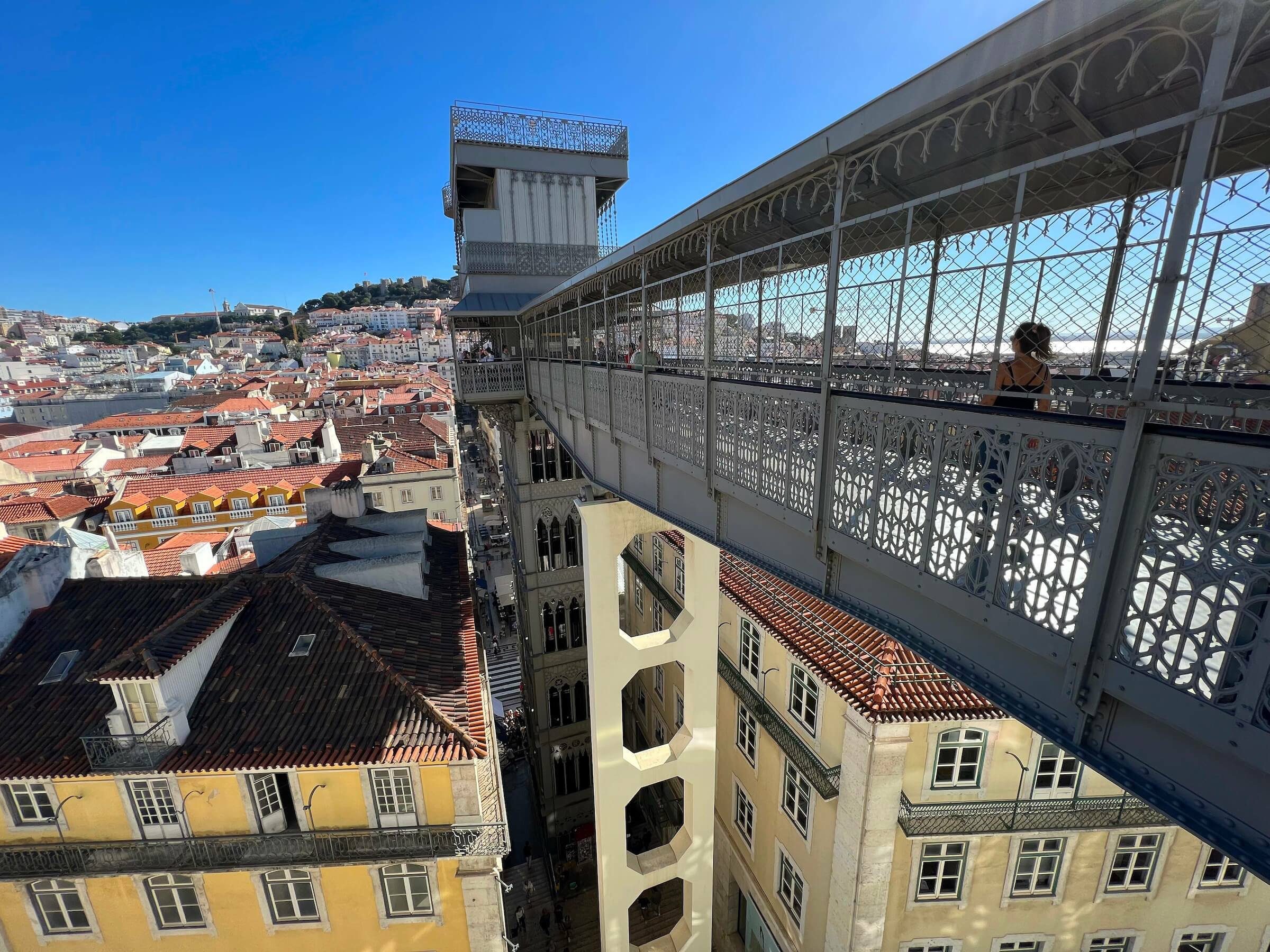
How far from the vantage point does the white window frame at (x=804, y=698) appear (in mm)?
9398

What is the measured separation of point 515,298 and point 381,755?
1200cm

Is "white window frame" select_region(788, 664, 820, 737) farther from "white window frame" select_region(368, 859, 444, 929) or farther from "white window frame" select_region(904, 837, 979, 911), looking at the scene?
"white window frame" select_region(368, 859, 444, 929)

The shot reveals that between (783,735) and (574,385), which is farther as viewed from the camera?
(783,735)

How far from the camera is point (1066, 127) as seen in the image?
12.0 feet

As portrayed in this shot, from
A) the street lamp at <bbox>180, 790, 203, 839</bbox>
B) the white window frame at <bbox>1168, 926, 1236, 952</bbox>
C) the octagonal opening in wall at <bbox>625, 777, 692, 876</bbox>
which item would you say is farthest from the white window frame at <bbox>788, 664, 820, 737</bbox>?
the street lamp at <bbox>180, 790, 203, 839</bbox>

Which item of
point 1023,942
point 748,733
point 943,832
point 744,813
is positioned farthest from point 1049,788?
point 744,813

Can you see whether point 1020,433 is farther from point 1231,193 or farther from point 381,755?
point 381,755

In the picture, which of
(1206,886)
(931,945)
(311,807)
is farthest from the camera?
(931,945)

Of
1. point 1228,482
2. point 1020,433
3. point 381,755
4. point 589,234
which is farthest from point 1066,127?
point 589,234

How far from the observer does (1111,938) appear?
Answer: 9.48 meters

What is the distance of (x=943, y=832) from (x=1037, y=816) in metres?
1.55

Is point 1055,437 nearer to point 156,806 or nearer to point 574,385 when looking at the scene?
point 574,385

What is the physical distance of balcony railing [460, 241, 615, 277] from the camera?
53.6ft

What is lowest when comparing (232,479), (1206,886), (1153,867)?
(1206,886)
